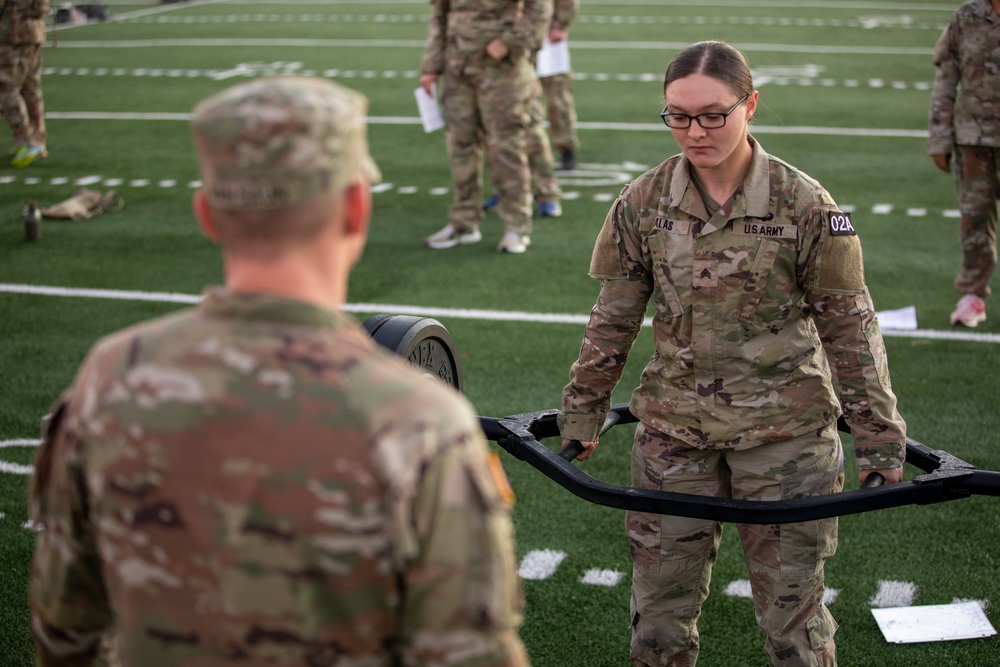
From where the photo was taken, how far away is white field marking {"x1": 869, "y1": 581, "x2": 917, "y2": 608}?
436 centimetres

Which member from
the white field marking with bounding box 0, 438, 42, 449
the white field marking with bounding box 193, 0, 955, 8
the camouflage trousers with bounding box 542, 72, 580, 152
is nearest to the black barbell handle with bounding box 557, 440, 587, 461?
the white field marking with bounding box 0, 438, 42, 449

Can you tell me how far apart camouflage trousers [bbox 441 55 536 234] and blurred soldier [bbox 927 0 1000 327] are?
3.06 m

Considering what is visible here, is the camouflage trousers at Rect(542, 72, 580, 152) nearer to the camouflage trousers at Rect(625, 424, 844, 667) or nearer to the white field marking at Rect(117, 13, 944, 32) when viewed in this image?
the camouflage trousers at Rect(625, 424, 844, 667)

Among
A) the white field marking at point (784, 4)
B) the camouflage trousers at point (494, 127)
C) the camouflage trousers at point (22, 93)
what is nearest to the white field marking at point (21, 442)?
the camouflage trousers at point (494, 127)

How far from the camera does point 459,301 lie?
7.98 meters

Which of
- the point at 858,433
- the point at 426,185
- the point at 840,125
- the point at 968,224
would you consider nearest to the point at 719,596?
the point at 858,433

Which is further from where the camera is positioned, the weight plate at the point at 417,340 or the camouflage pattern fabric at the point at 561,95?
the camouflage pattern fabric at the point at 561,95

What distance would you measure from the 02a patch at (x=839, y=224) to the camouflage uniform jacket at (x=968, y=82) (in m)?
3.94

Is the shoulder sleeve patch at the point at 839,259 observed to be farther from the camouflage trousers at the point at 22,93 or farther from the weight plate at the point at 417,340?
the camouflage trousers at the point at 22,93

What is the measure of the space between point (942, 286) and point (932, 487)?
18.2 ft

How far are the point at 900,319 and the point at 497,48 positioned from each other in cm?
338

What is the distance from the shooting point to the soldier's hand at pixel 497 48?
27.5 feet

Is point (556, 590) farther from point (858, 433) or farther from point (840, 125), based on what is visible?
point (840, 125)

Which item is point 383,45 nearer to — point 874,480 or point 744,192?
point 744,192
